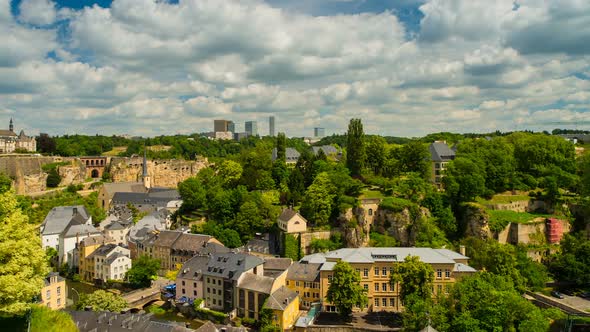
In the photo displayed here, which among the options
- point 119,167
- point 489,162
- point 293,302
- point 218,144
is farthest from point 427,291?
point 218,144

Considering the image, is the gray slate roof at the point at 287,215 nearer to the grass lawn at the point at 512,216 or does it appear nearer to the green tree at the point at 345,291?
the green tree at the point at 345,291

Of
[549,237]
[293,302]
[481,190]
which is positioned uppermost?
[481,190]

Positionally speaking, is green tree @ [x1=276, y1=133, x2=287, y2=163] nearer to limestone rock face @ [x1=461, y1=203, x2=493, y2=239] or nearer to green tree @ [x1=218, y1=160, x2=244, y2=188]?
green tree @ [x1=218, y1=160, x2=244, y2=188]

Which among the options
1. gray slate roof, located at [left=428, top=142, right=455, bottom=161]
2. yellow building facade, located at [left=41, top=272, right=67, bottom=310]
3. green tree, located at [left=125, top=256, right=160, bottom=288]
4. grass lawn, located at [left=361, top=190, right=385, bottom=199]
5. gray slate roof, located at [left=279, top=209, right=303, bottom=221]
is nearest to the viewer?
yellow building facade, located at [left=41, top=272, right=67, bottom=310]

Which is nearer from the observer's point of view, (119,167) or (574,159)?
(574,159)

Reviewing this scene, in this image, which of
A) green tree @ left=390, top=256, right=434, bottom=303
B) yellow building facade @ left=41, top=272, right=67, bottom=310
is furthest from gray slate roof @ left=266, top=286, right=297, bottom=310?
yellow building facade @ left=41, top=272, right=67, bottom=310

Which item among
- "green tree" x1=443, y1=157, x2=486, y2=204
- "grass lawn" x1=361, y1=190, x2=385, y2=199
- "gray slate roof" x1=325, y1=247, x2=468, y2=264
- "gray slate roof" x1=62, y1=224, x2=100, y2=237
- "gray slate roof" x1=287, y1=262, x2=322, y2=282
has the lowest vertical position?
"gray slate roof" x1=287, y1=262, x2=322, y2=282

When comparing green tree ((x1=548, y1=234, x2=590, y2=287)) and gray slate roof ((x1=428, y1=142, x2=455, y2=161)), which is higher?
gray slate roof ((x1=428, y1=142, x2=455, y2=161))

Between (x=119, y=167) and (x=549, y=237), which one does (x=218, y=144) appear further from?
(x=549, y=237)
